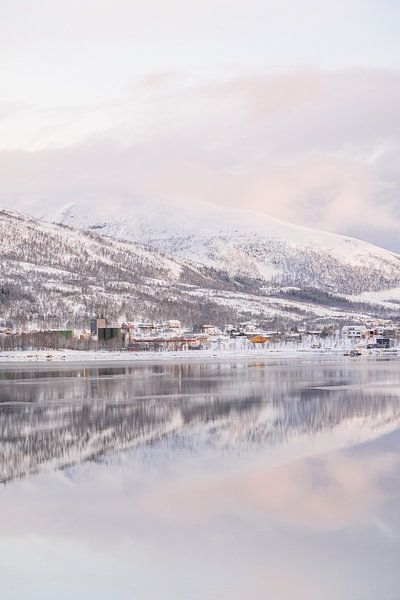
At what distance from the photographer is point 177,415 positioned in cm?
3772

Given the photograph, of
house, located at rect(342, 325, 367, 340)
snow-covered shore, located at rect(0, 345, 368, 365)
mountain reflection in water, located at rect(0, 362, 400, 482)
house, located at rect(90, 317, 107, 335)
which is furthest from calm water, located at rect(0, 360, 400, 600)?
house, located at rect(342, 325, 367, 340)

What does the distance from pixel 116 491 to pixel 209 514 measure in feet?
10.8

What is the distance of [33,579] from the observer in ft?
49.6

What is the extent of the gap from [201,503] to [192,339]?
134884 millimetres

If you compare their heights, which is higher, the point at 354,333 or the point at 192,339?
the point at 354,333

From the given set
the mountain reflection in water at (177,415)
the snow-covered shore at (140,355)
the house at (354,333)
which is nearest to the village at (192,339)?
the house at (354,333)

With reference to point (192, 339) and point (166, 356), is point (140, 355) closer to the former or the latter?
point (166, 356)

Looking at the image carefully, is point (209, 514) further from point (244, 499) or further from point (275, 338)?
point (275, 338)

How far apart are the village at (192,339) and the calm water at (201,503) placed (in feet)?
295

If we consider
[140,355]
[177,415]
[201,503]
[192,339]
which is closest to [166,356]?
[140,355]

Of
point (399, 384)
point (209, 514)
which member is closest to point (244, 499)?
point (209, 514)

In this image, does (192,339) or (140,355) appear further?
(192,339)

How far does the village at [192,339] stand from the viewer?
13500 centimetres

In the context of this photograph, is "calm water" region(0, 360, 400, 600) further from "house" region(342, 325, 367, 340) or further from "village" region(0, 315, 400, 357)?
"house" region(342, 325, 367, 340)
